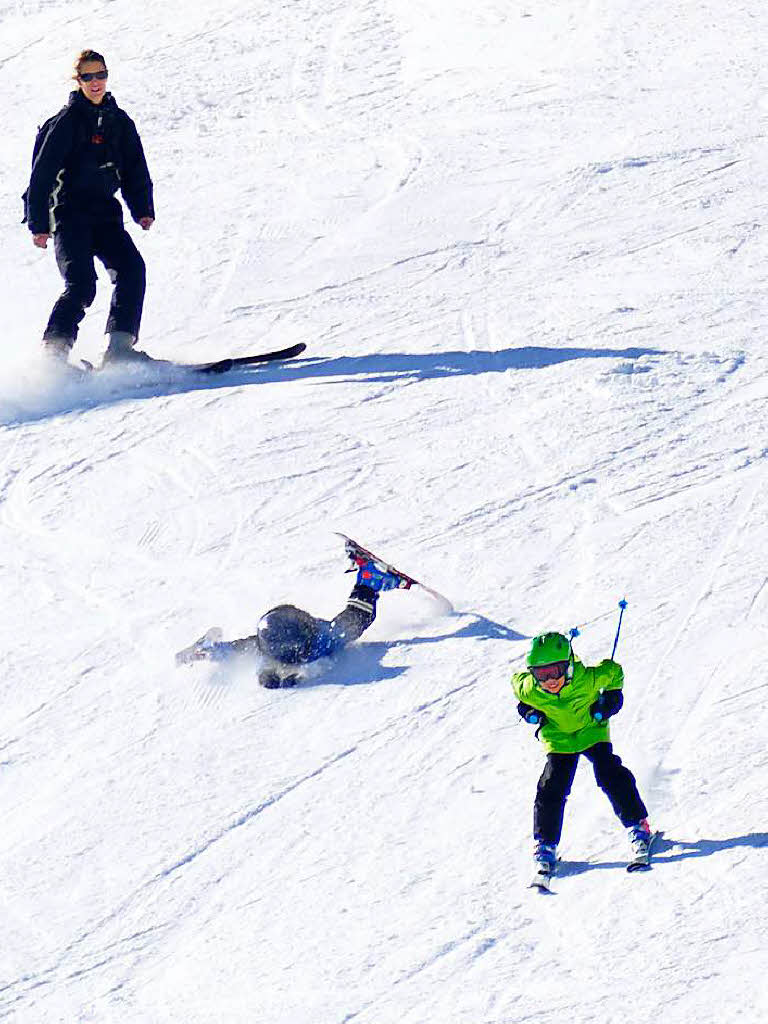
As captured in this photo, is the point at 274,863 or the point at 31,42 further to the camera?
the point at 31,42

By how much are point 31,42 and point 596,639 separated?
11744mm

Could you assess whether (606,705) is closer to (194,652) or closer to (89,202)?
(194,652)

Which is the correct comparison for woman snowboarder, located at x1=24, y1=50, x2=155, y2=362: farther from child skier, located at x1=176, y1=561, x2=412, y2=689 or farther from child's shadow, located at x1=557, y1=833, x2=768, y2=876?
child's shadow, located at x1=557, y1=833, x2=768, y2=876

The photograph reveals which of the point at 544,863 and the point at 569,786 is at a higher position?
the point at 569,786

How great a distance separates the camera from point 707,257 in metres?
11.2

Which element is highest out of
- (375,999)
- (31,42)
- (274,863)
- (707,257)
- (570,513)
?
(31,42)

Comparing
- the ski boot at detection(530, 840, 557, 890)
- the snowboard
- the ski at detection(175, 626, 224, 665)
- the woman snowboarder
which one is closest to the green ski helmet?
the ski boot at detection(530, 840, 557, 890)

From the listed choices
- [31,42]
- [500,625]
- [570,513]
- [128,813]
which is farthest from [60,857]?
[31,42]

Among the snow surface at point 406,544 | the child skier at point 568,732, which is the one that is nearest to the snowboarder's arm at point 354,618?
the snow surface at point 406,544

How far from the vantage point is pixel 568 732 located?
243 inches

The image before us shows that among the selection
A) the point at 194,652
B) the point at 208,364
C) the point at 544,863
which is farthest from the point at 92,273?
the point at 544,863

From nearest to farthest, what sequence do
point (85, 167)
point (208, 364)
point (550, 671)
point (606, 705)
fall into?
point (550, 671), point (606, 705), point (85, 167), point (208, 364)

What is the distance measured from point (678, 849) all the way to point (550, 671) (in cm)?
74

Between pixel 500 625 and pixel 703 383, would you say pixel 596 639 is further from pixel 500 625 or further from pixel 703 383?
pixel 703 383
